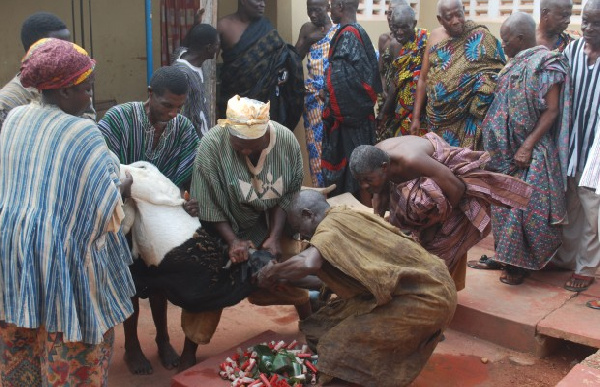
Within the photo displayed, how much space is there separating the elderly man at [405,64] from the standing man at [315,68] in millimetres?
626

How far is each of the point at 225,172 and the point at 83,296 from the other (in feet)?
4.24

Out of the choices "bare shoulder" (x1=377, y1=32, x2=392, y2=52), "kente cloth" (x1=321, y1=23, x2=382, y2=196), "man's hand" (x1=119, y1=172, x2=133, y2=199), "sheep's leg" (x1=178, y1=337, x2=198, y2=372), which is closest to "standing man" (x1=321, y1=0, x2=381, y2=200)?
"kente cloth" (x1=321, y1=23, x2=382, y2=196)

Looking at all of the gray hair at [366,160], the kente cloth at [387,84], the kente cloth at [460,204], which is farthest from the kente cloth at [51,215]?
the kente cloth at [387,84]

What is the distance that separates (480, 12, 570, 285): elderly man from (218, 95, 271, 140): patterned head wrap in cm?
210

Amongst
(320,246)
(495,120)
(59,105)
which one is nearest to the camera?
(59,105)

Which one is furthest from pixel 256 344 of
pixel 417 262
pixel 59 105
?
pixel 59 105

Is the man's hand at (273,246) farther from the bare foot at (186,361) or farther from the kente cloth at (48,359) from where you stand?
the kente cloth at (48,359)

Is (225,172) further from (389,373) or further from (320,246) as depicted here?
(389,373)

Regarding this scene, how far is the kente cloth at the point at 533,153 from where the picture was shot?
4895mm

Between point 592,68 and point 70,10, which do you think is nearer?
point 592,68

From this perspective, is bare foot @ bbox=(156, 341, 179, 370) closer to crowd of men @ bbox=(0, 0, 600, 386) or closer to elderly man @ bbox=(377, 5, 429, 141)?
crowd of men @ bbox=(0, 0, 600, 386)

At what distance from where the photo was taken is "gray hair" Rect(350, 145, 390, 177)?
3.89 m

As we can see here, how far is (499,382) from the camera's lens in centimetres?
418

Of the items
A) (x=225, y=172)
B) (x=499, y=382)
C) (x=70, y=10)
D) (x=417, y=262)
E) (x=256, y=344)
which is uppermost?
(x=70, y=10)
